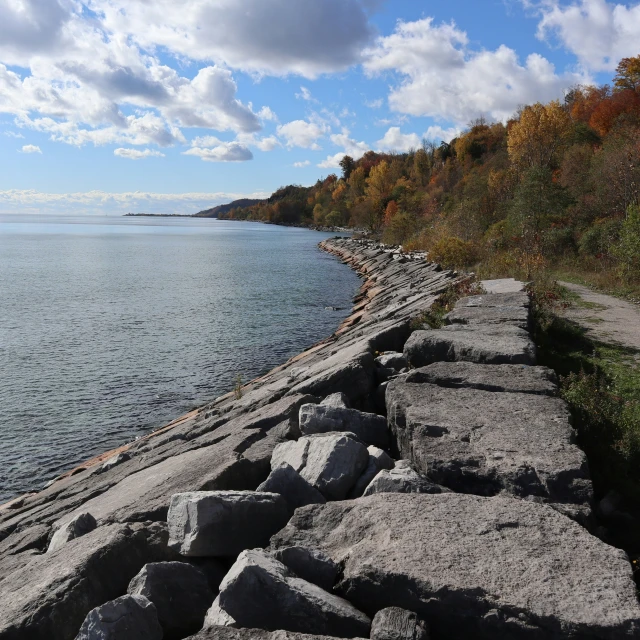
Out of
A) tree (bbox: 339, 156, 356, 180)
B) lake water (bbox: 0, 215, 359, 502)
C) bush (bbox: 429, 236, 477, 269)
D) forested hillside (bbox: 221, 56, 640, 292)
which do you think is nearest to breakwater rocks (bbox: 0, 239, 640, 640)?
lake water (bbox: 0, 215, 359, 502)

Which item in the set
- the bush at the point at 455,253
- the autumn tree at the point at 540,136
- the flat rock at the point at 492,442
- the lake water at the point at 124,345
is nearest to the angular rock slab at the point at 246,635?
the flat rock at the point at 492,442

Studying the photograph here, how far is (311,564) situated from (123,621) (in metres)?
1.05

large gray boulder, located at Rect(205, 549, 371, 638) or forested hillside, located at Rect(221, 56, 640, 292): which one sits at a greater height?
forested hillside, located at Rect(221, 56, 640, 292)

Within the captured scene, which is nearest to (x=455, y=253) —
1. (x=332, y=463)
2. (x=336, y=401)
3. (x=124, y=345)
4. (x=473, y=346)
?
(x=124, y=345)

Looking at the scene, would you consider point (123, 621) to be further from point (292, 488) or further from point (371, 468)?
point (371, 468)

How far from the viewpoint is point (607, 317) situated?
11.4 metres

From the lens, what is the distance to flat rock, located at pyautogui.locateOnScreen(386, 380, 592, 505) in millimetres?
4062

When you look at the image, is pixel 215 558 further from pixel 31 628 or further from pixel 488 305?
pixel 488 305

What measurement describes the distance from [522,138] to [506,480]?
4280 cm

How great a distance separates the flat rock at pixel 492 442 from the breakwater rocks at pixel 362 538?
0.01 m

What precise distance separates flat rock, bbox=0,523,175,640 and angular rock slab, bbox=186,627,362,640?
3.62ft

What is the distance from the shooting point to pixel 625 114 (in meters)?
43.9

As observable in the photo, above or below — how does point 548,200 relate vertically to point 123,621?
above

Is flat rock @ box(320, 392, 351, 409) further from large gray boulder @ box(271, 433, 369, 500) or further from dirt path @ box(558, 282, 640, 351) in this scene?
dirt path @ box(558, 282, 640, 351)
